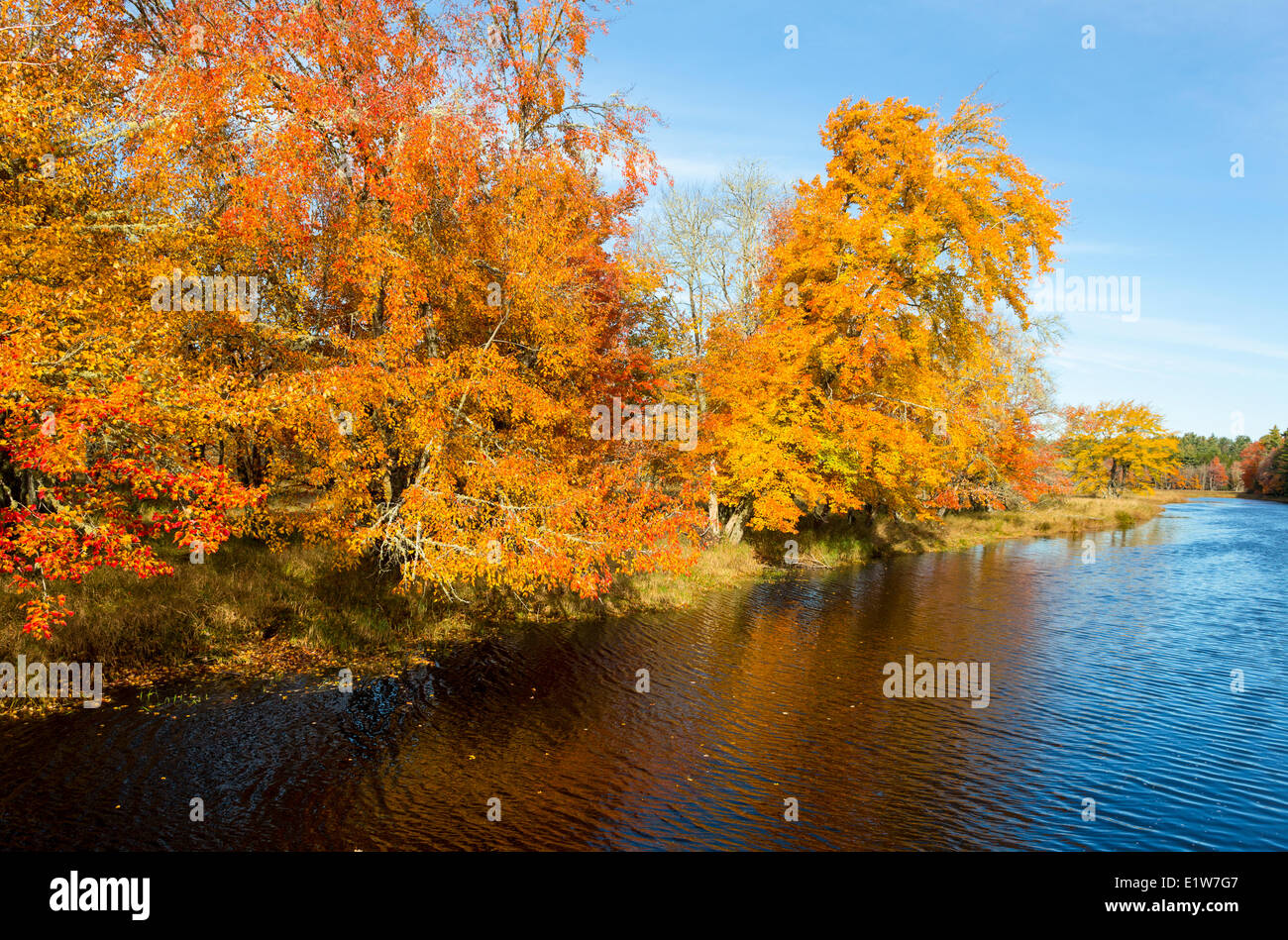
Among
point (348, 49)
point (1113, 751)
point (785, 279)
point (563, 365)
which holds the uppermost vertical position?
point (348, 49)

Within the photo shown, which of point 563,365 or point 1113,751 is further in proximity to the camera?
point 563,365

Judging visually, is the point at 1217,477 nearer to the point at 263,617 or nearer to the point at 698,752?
the point at 698,752

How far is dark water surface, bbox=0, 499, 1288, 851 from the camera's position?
31.2 feet

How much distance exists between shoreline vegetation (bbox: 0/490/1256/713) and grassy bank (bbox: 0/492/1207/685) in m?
0.02

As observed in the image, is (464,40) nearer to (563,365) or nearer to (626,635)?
(563,365)

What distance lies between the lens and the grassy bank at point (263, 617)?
14.4 meters

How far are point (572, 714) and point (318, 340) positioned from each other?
12.4m

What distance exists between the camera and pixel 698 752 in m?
12.2

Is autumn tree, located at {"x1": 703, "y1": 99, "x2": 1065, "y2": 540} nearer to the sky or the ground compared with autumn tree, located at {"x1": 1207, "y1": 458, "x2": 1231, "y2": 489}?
nearer to the sky

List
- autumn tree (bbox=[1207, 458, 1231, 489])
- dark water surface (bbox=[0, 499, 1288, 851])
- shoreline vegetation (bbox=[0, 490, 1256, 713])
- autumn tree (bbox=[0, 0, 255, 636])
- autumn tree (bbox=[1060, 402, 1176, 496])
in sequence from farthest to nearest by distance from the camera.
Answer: autumn tree (bbox=[1207, 458, 1231, 489])
autumn tree (bbox=[1060, 402, 1176, 496])
shoreline vegetation (bbox=[0, 490, 1256, 713])
autumn tree (bbox=[0, 0, 255, 636])
dark water surface (bbox=[0, 499, 1288, 851])

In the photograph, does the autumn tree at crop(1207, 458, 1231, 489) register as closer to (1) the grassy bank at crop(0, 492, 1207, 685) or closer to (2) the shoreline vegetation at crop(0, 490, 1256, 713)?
(2) the shoreline vegetation at crop(0, 490, 1256, 713)

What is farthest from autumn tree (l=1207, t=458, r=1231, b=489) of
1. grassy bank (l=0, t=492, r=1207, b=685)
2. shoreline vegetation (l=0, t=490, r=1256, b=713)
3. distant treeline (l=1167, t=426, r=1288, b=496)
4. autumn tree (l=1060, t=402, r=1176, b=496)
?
grassy bank (l=0, t=492, r=1207, b=685)

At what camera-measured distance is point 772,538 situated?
3341 centimetres
